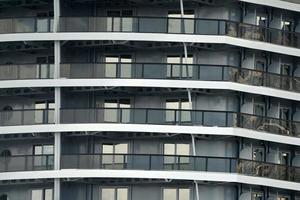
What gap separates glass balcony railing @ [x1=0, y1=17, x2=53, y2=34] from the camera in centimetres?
8356

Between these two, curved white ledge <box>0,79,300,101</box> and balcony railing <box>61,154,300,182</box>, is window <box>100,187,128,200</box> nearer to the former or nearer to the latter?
balcony railing <box>61,154,300,182</box>

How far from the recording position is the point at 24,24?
84.3 m

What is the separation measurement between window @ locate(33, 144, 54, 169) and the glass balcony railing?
6.91m

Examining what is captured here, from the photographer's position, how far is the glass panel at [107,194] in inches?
3268

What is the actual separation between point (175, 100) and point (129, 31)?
16.2 ft

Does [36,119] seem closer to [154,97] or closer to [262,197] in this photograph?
[154,97]

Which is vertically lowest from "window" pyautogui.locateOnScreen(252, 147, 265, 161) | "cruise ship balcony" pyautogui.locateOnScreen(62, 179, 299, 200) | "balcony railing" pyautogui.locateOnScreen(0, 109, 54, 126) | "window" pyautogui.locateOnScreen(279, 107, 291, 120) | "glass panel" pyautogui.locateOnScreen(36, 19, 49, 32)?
"cruise ship balcony" pyautogui.locateOnScreen(62, 179, 299, 200)

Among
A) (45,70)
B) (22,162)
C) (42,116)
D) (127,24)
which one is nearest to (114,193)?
(22,162)

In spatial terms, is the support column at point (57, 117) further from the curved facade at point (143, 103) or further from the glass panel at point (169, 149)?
the glass panel at point (169, 149)

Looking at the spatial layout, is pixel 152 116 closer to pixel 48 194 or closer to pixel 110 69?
pixel 110 69

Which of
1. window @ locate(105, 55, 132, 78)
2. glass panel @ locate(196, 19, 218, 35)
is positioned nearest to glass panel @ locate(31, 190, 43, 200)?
window @ locate(105, 55, 132, 78)

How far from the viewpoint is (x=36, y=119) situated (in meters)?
82.8

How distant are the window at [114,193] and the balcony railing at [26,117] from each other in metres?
5.20

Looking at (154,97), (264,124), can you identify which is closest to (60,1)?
(154,97)
